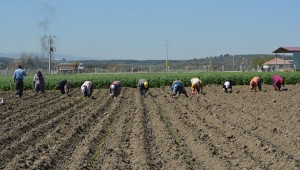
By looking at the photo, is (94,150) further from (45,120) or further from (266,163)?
(45,120)

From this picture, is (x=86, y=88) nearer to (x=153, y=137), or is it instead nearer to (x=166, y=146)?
(x=153, y=137)

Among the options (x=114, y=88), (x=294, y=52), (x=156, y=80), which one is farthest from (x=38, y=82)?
(x=294, y=52)

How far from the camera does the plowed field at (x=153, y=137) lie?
8859 millimetres

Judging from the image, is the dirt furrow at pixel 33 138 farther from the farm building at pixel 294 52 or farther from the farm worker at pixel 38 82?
the farm building at pixel 294 52

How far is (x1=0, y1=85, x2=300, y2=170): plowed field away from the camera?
8.86m

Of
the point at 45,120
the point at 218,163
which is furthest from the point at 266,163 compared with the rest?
the point at 45,120

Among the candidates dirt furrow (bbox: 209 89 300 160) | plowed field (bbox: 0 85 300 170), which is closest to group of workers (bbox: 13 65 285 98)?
plowed field (bbox: 0 85 300 170)

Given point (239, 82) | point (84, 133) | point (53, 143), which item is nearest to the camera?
point (53, 143)

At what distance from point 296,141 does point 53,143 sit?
15.3 feet

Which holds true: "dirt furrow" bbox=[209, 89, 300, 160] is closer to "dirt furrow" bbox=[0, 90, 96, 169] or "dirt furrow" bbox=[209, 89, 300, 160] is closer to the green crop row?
"dirt furrow" bbox=[0, 90, 96, 169]

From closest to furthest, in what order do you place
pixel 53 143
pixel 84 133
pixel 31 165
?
pixel 31 165 < pixel 53 143 < pixel 84 133

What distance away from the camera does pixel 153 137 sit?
11.7 metres

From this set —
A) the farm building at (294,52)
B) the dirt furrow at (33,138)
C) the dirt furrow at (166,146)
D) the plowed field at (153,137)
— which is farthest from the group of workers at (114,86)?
the farm building at (294,52)

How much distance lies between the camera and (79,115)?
52.3ft
